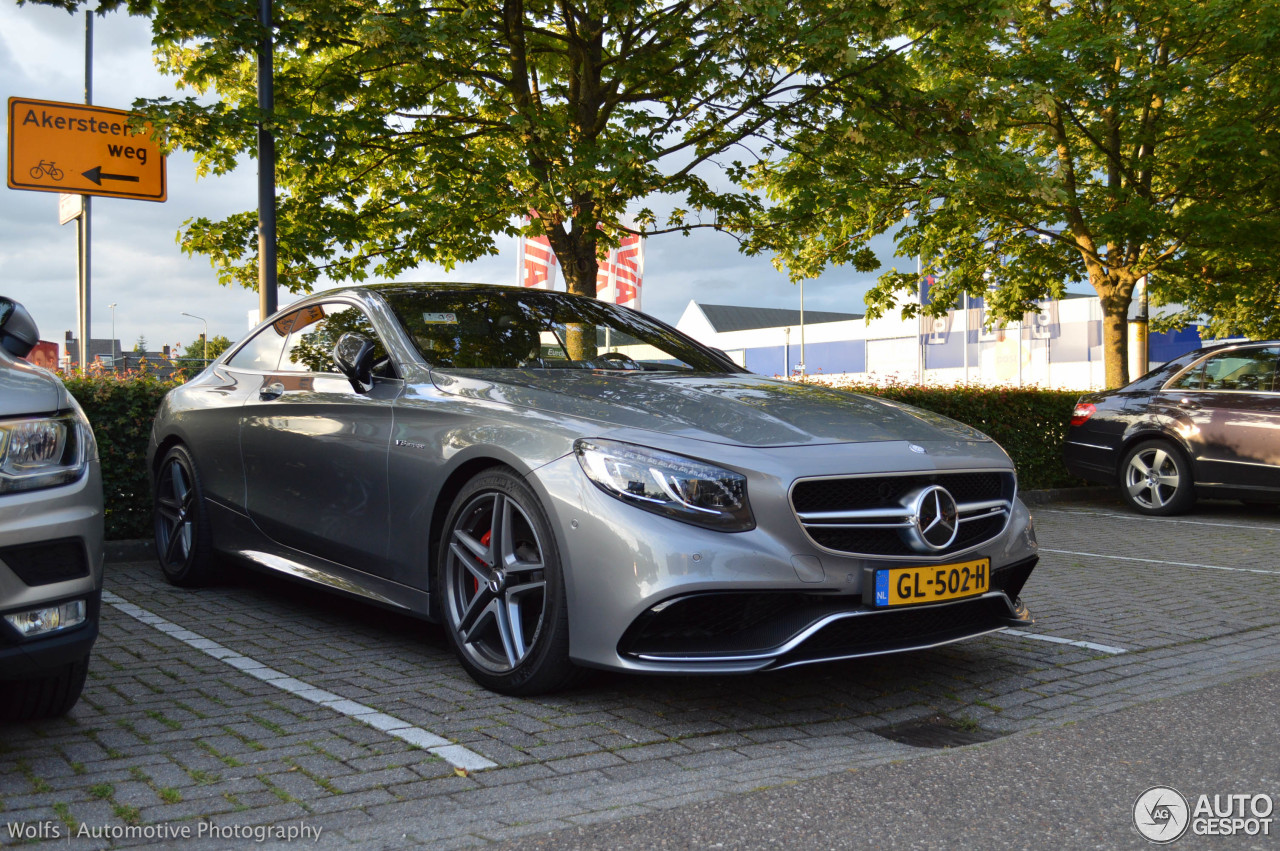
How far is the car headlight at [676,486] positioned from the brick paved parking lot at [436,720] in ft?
2.27

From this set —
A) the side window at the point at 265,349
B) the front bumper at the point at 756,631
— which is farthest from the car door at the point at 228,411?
the front bumper at the point at 756,631

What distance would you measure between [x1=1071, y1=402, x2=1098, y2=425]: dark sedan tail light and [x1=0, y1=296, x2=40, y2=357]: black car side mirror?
Answer: 986cm

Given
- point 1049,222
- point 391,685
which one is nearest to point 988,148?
point 1049,222

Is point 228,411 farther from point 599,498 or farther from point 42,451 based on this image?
point 599,498

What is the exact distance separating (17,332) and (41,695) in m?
1.22

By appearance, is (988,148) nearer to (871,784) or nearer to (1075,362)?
(871,784)

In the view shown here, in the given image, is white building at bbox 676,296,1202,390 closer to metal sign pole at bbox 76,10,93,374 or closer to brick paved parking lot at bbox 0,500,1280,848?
metal sign pole at bbox 76,10,93,374

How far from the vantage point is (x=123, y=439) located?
7.37 meters

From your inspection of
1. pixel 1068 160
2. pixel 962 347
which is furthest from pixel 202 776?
pixel 962 347

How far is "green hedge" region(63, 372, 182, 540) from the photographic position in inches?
287

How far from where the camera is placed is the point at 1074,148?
688 inches

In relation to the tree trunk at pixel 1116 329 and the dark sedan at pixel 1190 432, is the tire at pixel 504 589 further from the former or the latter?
the tree trunk at pixel 1116 329

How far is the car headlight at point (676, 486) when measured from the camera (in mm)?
3455

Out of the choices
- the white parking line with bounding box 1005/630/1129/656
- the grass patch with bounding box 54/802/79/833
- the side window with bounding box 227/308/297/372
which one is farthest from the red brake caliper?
the white parking line with bounding box 1005/630/1129/656
